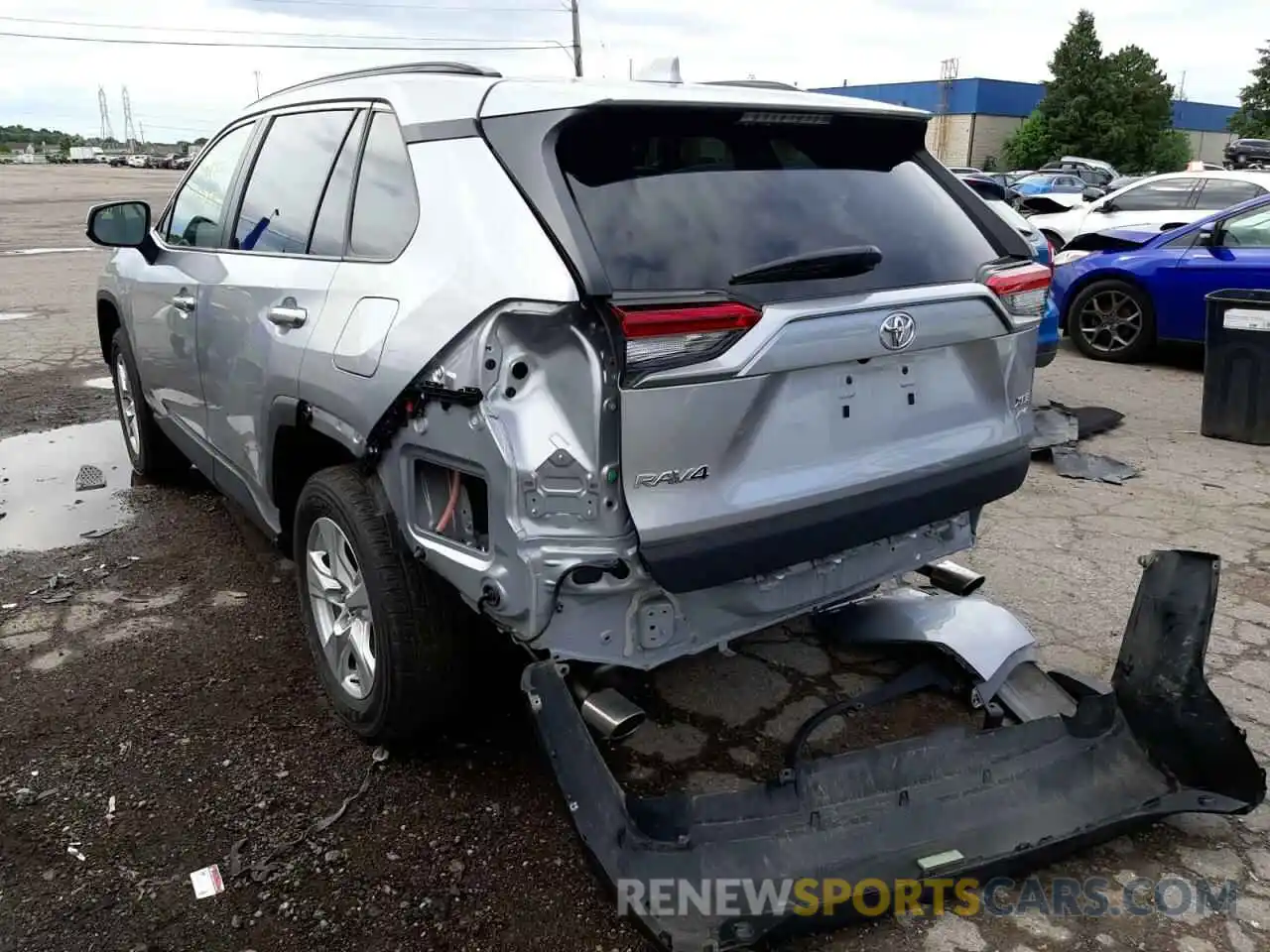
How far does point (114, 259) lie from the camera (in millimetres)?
5391

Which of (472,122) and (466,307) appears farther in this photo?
(472,122)

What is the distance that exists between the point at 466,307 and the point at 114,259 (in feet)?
12.7

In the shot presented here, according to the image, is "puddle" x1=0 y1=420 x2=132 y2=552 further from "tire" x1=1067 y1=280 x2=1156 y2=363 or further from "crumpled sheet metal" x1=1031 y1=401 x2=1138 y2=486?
"tire" x1=1067 y1=280 x2=1156 y2=363

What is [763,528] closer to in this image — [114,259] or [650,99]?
[650,99]

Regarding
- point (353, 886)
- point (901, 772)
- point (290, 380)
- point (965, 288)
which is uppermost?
point (965, 288)

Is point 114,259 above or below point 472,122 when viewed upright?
below

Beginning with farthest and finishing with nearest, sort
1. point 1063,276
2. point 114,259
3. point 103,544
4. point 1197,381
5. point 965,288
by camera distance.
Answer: point 1063,276 < point 1197,381 < point 114,259 < point 103,544 < point 965,288

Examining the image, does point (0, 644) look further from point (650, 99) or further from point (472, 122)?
point (650, 99)

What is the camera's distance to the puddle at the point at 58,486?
506 cm

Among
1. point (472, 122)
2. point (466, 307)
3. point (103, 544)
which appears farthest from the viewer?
point (103, 544)

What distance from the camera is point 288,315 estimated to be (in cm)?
317

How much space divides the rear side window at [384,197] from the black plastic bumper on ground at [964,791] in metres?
1.24

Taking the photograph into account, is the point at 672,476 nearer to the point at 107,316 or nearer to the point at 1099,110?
the point at 107,316

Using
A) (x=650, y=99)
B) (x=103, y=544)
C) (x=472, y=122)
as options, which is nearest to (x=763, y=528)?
(x=650, y=99)
